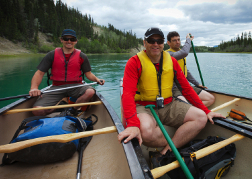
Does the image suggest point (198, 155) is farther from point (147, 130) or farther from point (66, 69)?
point (66, 69)

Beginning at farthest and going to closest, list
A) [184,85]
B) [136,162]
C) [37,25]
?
[37,25]
[184,85]
[136,162]

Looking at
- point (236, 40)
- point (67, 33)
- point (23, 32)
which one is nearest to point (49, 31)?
point (23, 32)

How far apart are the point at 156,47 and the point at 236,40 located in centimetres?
9405

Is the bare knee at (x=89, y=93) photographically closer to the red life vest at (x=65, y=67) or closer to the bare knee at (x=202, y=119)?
the red life vest at (x=65, y=67)

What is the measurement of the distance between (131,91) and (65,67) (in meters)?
1.99

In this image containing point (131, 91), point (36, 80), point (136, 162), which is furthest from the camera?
point (36, 80)

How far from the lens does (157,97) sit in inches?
76.1

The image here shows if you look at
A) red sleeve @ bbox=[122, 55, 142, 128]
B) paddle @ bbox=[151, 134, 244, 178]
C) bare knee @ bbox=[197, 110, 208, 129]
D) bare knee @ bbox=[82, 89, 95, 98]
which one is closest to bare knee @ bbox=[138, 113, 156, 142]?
red sleeve @ bbox=[122, 55, 142, 128]

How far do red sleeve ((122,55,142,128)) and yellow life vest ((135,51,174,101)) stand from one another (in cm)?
8

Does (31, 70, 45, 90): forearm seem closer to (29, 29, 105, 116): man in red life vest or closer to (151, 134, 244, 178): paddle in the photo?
(29, 29, 105, 116): man in red life vest

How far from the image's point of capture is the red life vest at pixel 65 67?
3076 millimetres

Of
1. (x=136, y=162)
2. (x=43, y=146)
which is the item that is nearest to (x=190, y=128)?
(x=136, y=162)

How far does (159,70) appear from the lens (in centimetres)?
195

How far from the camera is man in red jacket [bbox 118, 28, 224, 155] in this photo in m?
1.64
